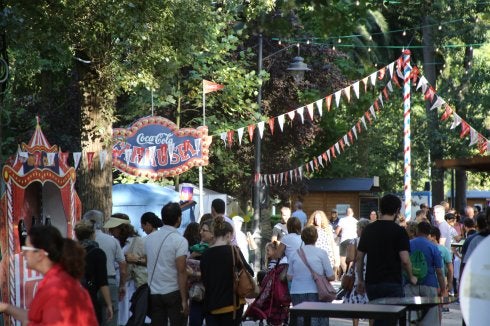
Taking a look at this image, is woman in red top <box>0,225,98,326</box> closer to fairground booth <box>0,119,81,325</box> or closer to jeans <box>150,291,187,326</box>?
jeans <box>150,291,187,326</box>

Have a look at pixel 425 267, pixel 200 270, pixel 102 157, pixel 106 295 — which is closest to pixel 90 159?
pixel 102 157

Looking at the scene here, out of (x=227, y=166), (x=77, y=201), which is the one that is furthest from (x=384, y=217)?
(x=227, y=166)

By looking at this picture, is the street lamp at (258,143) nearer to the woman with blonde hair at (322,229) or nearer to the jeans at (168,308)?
the woman with blonde hair at (322,229)

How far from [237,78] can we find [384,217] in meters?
20.8

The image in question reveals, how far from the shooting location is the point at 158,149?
22359mm

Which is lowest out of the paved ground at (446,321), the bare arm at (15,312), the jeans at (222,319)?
the paved ground at (446,321)

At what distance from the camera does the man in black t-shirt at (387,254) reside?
1064 centimetres

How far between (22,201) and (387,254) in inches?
226

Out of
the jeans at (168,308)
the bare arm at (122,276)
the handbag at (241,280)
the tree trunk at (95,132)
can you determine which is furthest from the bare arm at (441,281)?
the tree trunk at (95,132)

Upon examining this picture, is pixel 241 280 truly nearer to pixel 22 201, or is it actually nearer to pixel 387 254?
pixel 387 254

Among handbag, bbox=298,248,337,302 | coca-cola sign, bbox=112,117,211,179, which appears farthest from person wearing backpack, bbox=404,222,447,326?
coca-cola sign, bbox=112,117,211,179

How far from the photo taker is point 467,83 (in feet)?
124

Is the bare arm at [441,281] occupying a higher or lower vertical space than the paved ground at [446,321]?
higher

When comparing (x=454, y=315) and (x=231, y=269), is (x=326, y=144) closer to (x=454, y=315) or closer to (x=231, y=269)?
(x=454, y=315)
